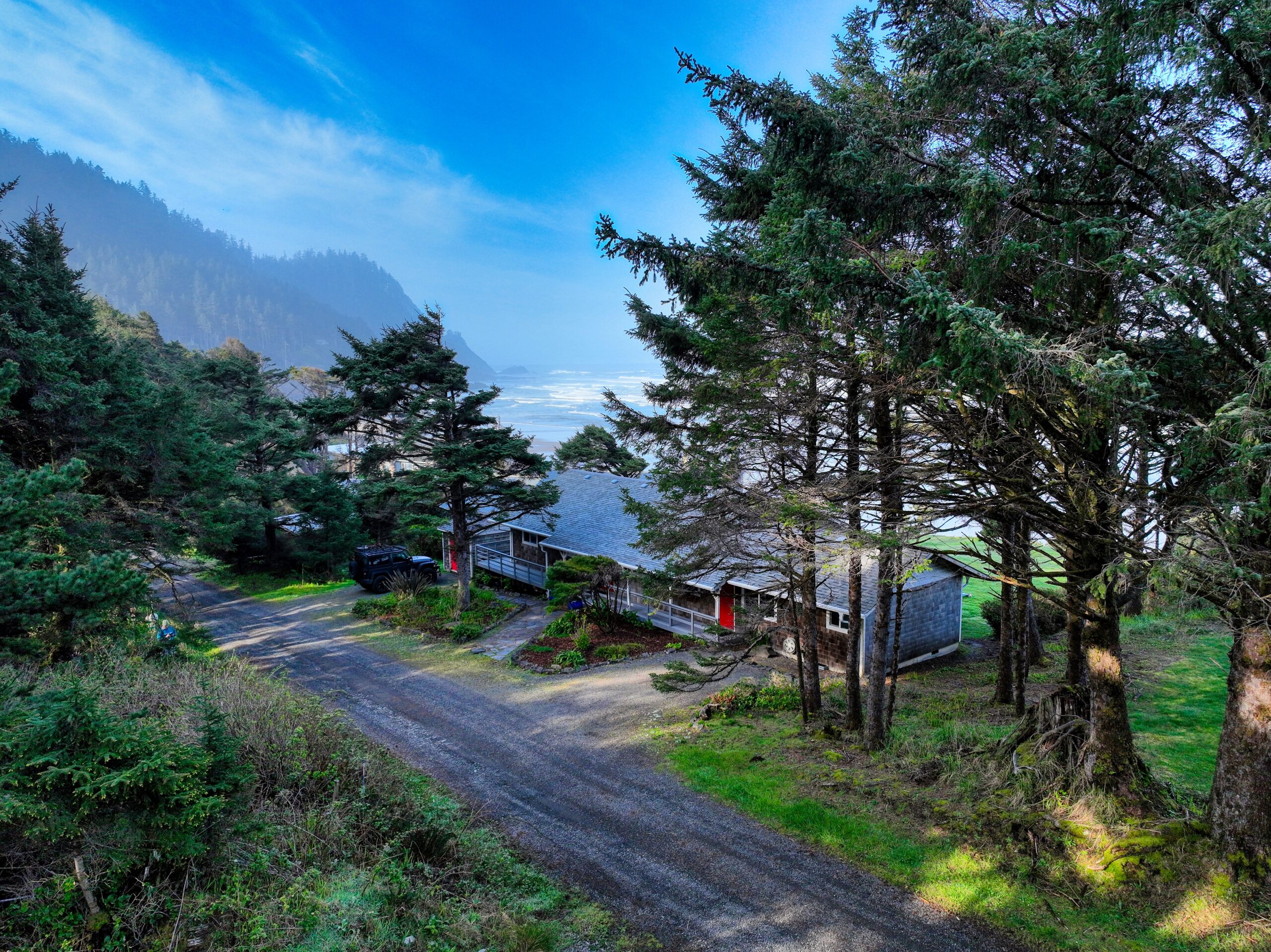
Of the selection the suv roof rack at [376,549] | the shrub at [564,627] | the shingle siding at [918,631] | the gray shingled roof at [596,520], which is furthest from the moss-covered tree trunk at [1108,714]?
the suv roof rack at [376,549]

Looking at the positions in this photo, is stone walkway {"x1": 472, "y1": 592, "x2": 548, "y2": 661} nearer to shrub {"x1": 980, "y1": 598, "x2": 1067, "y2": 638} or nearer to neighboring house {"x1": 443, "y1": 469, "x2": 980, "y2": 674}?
neighboring house {"x1": 443, "y1": 469, "x2": 980, "y2": 674}

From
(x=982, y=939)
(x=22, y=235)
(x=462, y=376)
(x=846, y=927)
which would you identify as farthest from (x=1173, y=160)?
(x=22, y=235)

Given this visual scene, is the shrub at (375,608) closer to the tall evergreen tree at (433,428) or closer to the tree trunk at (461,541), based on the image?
the tree trunk at (461,541)

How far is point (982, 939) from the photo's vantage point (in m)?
6.79

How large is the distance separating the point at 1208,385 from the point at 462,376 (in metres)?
19.8

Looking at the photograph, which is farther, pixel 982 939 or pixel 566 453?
pixel 566 453

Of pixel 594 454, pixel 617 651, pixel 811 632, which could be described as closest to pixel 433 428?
pixel 617 651

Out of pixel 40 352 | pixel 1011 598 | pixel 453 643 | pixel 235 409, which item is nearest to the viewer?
pixel 40 352

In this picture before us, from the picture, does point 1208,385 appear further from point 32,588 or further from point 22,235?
point 22,235

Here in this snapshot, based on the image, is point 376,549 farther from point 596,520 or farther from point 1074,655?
point 1074,655

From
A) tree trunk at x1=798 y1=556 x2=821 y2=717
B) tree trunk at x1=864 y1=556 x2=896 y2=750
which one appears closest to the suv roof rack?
tree trunk at x1=798 y1=556 x2=821 y2=717

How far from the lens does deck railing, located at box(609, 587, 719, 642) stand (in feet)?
66.7

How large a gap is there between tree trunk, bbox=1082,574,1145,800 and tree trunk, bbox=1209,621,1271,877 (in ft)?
3.33

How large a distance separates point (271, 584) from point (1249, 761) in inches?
1409
